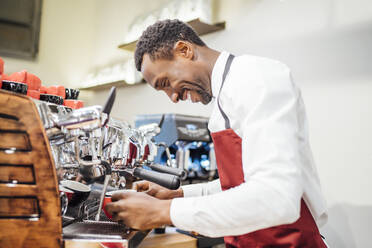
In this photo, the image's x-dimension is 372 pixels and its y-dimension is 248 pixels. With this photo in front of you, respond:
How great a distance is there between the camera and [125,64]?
3484 mm

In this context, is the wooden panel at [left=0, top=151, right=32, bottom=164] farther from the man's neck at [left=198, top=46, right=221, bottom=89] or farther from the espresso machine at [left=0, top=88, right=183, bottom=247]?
the man's neck at [left=198, top=46, right=221, bottom=89]

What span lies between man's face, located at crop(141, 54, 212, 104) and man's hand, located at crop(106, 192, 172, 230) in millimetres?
379

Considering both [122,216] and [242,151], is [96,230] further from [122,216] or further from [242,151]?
[242,151]

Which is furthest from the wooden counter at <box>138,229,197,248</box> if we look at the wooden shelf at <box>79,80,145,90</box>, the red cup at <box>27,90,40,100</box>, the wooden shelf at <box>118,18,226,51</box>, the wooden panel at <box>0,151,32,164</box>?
the wooden shelf at <box>79,80,145,90</box>

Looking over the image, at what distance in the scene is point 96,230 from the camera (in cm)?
90

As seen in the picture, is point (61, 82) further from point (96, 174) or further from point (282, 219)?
point (282, 219)

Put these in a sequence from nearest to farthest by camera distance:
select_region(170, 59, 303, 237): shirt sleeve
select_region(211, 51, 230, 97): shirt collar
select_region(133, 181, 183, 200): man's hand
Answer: select_region(170, 59, 303, 237): shirt sleeve
select_region(211, 51, 230, 97): shirt collar
select_region(133, 181, 183, 200): man's hand

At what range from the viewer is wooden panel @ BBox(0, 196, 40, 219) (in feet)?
2.52

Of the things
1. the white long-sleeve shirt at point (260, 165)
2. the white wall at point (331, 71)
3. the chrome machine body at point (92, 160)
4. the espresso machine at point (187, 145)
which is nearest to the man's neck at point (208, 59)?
the white long-sleeve shirt at point (260, 165)

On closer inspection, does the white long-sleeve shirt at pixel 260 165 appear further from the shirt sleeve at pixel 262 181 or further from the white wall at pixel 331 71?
the white wall at pixel 331 71

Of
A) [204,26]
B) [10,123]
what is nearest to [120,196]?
[10,123]

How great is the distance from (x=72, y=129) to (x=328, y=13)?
1.75m

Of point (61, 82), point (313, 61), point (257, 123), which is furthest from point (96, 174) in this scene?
point (61, 82)

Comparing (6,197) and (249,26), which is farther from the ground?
(249,26)
